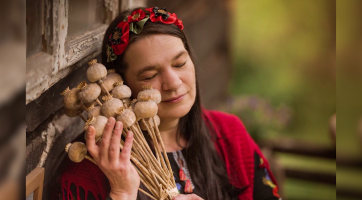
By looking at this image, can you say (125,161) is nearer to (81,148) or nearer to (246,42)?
(81,148)

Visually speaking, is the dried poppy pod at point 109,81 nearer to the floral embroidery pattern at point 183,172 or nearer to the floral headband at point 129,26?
the floral headband at point 129,26

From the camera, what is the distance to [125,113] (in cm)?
65

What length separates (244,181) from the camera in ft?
3.43

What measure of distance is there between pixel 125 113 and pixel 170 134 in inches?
13.9

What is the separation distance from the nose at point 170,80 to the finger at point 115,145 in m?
0.21

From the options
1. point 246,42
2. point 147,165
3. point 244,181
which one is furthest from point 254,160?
point 246,42

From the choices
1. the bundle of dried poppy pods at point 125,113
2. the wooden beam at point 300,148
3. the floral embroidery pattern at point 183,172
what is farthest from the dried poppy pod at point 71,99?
the wooden beam at point 300,148

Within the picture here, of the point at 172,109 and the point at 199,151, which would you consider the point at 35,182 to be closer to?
the point at 172,109

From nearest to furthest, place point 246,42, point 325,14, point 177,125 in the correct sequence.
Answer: point 177,125
point 325,14
point 246,42

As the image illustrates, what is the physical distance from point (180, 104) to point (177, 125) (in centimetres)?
16

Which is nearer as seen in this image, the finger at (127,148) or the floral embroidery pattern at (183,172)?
the finger at (127,148)

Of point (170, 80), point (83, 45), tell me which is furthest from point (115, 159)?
point (83, 45)

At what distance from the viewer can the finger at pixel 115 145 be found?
616 millimetres

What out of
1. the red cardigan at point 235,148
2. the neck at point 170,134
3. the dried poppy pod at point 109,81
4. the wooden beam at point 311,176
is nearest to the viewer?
the dried poppy pod at point 109,81
